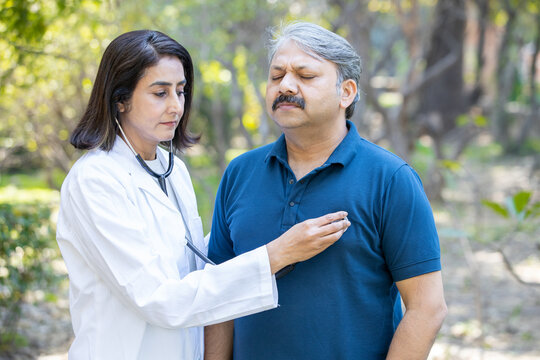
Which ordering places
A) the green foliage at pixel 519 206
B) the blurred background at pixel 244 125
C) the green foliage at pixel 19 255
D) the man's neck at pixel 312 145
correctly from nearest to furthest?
the man's neck at pixel 312 145 → the green foliage at pixel 519 206 → the green foliage at pixel 19 255 → the blurred background at pixel 244 125

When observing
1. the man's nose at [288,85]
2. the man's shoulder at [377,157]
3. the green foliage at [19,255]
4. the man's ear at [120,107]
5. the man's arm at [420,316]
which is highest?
the man's nose at [288,85]

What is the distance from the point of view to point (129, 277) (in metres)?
2.04

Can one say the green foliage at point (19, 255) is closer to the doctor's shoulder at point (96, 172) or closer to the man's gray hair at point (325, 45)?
the doctor's shoulder at point (96, 172)

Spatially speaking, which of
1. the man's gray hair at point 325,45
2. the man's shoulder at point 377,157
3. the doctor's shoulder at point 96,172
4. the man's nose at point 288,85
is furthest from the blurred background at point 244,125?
the doctor's shoulder at point 96,172

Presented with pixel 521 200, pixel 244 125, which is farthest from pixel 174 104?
pixel 244 125

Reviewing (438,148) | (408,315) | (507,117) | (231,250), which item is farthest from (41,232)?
(507,117)

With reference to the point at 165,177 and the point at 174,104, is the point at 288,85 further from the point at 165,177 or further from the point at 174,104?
the point at 165,177

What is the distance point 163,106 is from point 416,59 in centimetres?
658

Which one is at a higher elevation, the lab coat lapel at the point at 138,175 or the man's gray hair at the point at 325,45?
the man's gray hair at the point at 325,45

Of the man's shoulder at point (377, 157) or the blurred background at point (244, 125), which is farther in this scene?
the blurred background at point (244, 125)

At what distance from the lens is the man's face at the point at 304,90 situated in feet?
7.41

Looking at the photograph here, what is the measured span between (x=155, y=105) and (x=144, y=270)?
61 centimetres

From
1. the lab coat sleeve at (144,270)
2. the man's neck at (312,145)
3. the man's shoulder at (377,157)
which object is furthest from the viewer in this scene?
the man's neck at (312,145)

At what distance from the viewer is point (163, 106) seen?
2.28m
